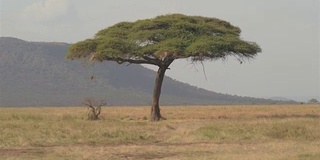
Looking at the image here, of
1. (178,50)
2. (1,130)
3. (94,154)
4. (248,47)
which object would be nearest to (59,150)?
(94,154)

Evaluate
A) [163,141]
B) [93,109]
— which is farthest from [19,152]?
[93,109]

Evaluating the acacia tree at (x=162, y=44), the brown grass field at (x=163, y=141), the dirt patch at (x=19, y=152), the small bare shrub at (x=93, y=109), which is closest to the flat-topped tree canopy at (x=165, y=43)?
the acacia tree at (x=162, y=44)

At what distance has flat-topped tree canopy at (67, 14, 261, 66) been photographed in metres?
41.3

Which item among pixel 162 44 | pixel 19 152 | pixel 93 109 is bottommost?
pixel 19 152

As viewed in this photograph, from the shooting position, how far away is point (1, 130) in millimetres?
29391

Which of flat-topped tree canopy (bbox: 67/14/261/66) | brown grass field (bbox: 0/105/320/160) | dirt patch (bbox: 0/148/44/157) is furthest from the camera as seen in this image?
flat-topped tree canopy (bbox: 67/14/261/66)

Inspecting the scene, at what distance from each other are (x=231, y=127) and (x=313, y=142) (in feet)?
16.8

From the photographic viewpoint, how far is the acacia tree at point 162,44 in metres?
41.4

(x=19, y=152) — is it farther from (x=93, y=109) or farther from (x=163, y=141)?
(x=93, y=109)

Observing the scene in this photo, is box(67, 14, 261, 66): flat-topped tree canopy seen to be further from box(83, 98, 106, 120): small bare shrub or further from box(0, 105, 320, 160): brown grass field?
box(0, 105, 320, 160): brown grass field

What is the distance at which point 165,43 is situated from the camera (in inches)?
1628

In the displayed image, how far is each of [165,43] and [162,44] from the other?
9.8 inches

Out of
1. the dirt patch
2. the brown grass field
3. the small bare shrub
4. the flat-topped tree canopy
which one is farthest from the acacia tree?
the dirt patch

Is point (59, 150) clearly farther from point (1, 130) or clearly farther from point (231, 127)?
point (231, 127)
